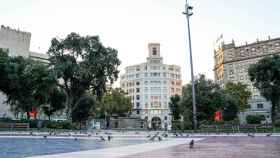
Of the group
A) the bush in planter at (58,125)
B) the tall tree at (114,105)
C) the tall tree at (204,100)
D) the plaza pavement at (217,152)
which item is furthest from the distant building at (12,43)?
the plaza pavement at (217,152)

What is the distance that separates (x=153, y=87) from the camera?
120188 mm

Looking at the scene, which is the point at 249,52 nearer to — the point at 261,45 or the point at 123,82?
the point at 261,45

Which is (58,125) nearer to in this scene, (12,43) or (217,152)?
(217,152)

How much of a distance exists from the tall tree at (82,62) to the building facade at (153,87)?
6896 cm

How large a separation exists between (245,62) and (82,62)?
66.8 meters

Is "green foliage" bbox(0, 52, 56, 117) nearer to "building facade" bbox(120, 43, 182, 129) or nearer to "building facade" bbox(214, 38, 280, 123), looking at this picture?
"building facade" bbox(214, 38, 280, 123)

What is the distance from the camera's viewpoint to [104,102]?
95.6 metres

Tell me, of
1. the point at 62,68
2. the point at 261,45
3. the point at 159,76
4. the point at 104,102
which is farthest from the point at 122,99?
the point at 62,68

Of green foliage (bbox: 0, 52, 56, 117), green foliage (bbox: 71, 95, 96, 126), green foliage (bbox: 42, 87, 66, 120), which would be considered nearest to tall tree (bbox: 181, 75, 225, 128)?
green foliage (bbox: 0, 52, 56, 117)

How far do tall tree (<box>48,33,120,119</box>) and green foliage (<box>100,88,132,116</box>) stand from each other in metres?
46.8

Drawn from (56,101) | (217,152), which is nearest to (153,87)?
(56,101)

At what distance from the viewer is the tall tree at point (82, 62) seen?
45328 millimetres

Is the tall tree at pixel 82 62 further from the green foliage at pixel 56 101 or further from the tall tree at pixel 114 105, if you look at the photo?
the tall tree at pixel 114 105

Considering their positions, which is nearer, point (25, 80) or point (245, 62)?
point (25, 80)
